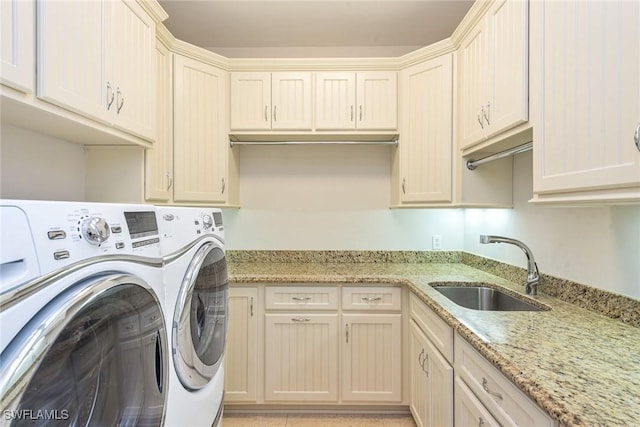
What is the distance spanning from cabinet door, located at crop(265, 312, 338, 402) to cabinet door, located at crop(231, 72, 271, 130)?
134 centimetres

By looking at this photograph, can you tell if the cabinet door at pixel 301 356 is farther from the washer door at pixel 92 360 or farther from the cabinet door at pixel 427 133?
the washer door at pixel 92 360

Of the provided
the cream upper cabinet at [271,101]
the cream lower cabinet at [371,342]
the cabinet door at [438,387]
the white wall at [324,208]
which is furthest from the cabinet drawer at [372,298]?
the cream upper cabinet at [271,101]

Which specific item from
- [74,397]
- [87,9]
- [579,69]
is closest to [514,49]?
[579,69]

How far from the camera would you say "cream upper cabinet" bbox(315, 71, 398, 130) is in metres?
2.18

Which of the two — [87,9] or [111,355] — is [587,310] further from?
[87,9]

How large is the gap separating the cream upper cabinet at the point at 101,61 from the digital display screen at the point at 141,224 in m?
0.59

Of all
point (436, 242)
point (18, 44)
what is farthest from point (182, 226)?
point (436, 242)

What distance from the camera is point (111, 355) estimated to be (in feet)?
2.32

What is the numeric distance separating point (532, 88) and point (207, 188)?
1.91 m

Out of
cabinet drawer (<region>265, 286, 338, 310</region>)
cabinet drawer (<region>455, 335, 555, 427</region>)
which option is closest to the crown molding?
cabinet drawer (<region>265, 286, 338, 310</region>)

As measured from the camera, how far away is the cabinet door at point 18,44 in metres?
0.88

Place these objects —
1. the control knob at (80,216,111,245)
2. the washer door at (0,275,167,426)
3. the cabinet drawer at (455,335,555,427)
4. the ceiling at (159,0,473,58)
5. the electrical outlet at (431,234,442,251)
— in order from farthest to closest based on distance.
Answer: the electrical outlet at (431,234,442,251) → the ceiling at (159,0,473,58) → the cabinet drawer at (455,335,555,427) → the control knob at (80,216,111,245) → the washer door at (0,275,167,426)

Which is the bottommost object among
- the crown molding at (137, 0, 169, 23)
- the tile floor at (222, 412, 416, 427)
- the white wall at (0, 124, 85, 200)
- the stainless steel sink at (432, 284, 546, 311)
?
the tile floor at (222, 412, 416, 427)

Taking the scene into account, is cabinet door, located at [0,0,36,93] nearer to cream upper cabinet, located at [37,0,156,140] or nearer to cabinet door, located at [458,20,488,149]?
cream upper cabinet, located at [37,0,156,140]
